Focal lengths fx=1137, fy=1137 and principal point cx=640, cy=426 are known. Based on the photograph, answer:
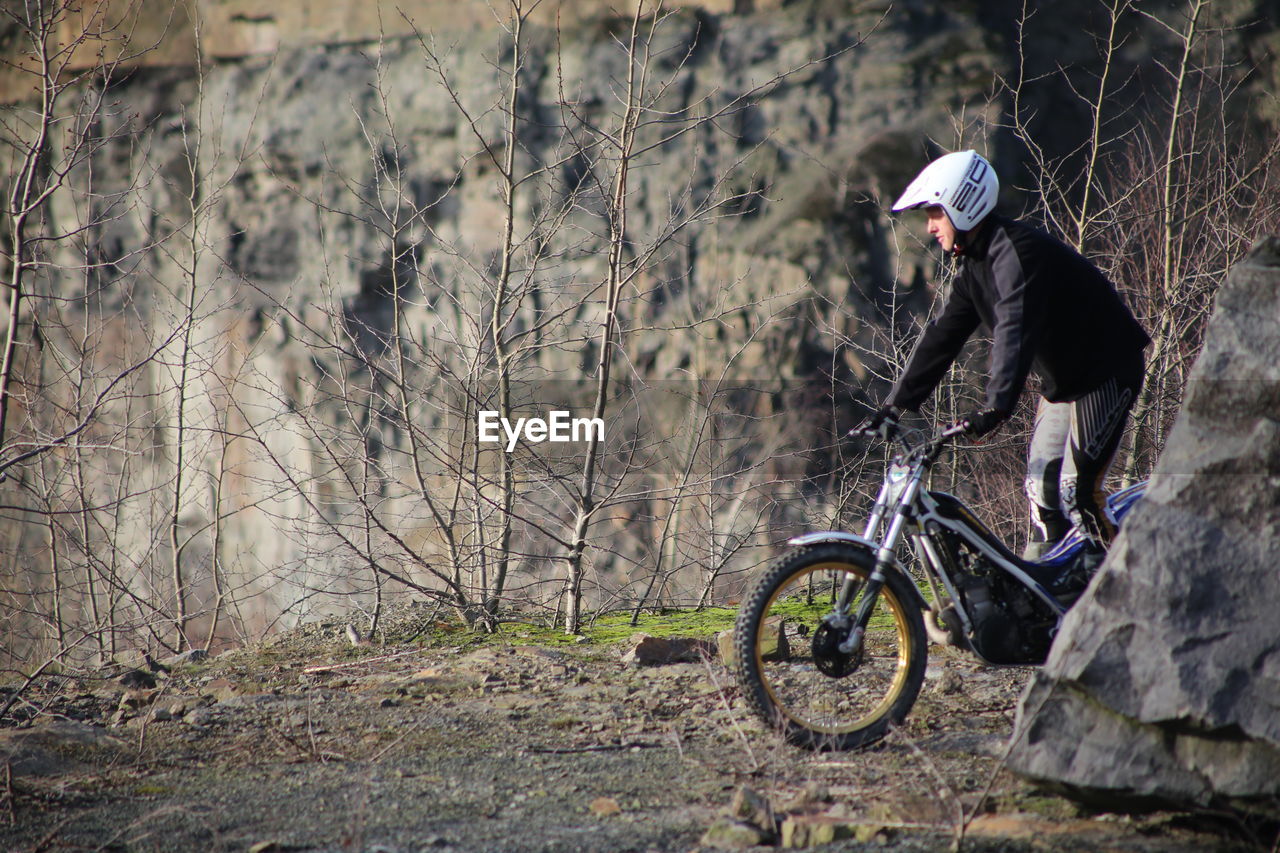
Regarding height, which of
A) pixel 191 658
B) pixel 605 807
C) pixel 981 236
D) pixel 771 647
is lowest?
pixel 191 658

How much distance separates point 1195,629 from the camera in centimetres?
297

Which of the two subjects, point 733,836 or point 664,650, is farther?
point 664,650

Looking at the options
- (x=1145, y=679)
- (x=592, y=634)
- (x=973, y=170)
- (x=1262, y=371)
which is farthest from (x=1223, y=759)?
(x=592, y=634)

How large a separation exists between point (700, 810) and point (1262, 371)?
2.01 m

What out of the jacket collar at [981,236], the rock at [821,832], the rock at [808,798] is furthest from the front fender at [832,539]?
the jacket collar at [981,236]

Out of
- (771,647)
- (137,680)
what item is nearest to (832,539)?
(771,647)

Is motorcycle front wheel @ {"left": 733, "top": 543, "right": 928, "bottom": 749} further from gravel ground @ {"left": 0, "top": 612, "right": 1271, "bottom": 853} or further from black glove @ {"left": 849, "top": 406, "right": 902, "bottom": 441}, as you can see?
black glove @ {"left": 849, "top": 406, "right": 902, "bottom": 441}

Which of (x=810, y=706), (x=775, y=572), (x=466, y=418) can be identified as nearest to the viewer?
(x=775, y=572)

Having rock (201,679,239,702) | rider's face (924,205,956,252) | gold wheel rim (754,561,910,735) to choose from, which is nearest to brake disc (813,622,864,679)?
gold wheel rim (754,561,910,735)

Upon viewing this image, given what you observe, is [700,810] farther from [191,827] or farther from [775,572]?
[191,827]

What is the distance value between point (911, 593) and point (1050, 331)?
109 cm

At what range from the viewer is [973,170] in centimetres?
404

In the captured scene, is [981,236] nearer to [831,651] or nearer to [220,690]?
[831,651]

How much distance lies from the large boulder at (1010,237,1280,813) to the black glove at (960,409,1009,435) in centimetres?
62
